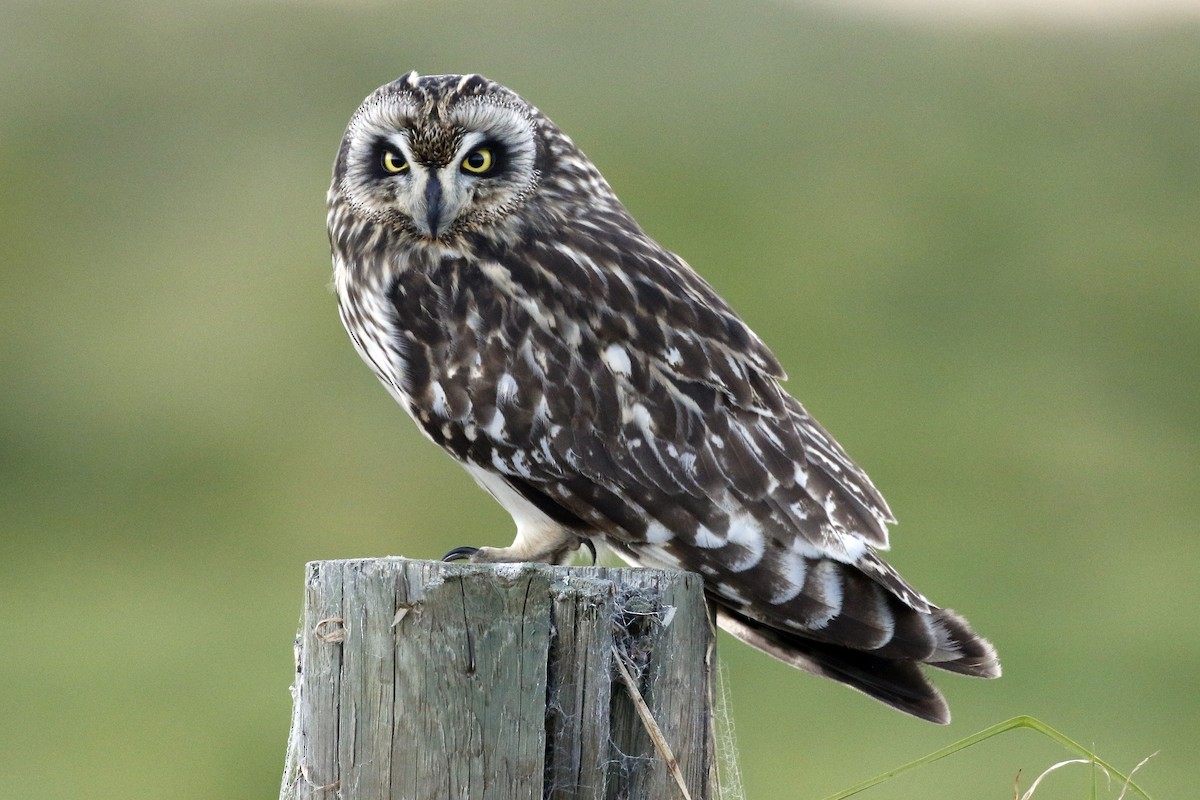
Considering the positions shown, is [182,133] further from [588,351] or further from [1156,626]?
[588,351]

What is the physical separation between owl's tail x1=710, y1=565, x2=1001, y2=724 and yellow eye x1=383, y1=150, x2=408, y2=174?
4.58ft

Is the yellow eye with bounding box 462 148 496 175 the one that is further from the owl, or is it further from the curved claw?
the curved claw

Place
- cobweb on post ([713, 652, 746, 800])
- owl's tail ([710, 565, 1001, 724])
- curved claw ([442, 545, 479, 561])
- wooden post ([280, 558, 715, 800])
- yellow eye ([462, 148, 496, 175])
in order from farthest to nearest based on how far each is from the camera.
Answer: yellow eye ([462, 148, 496, 175]) < curved claw ([442, 545, 479, 561]) < owl's tail ([710, 565, 1001, 724]) < cobweb on post ([713, 652, 746, 800]) < wooden post ([280, 558, 715, 800])

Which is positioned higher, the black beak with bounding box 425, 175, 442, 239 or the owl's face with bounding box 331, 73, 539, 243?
the owl's face with bounding box 331, 73, 539, 243

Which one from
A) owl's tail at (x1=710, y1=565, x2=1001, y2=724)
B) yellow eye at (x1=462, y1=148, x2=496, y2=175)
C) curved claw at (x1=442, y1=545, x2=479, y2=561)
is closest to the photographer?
owl's tail at (x1=710, y1=565, x2=1001, y2=724)

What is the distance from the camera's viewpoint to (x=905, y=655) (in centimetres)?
331

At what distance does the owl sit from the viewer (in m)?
3.38

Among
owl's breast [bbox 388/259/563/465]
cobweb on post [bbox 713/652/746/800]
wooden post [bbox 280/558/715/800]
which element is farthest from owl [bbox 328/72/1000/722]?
wooden post [bbox 280/558/715/800]

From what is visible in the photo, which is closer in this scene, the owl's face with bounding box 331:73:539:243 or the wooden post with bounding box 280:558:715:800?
the wooden post with bounding box 280:558:715:800

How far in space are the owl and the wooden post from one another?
1.04m

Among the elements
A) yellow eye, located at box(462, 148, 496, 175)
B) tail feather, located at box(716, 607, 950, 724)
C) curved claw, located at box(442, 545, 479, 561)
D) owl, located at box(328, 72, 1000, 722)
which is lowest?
tail feather, located at box(716, 607, 950, 724)

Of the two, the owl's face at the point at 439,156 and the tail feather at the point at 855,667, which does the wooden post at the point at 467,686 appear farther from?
the owl's face at the point at 439,156

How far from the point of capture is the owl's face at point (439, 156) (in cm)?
359

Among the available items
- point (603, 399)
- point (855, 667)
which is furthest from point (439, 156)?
point (855, 667)
